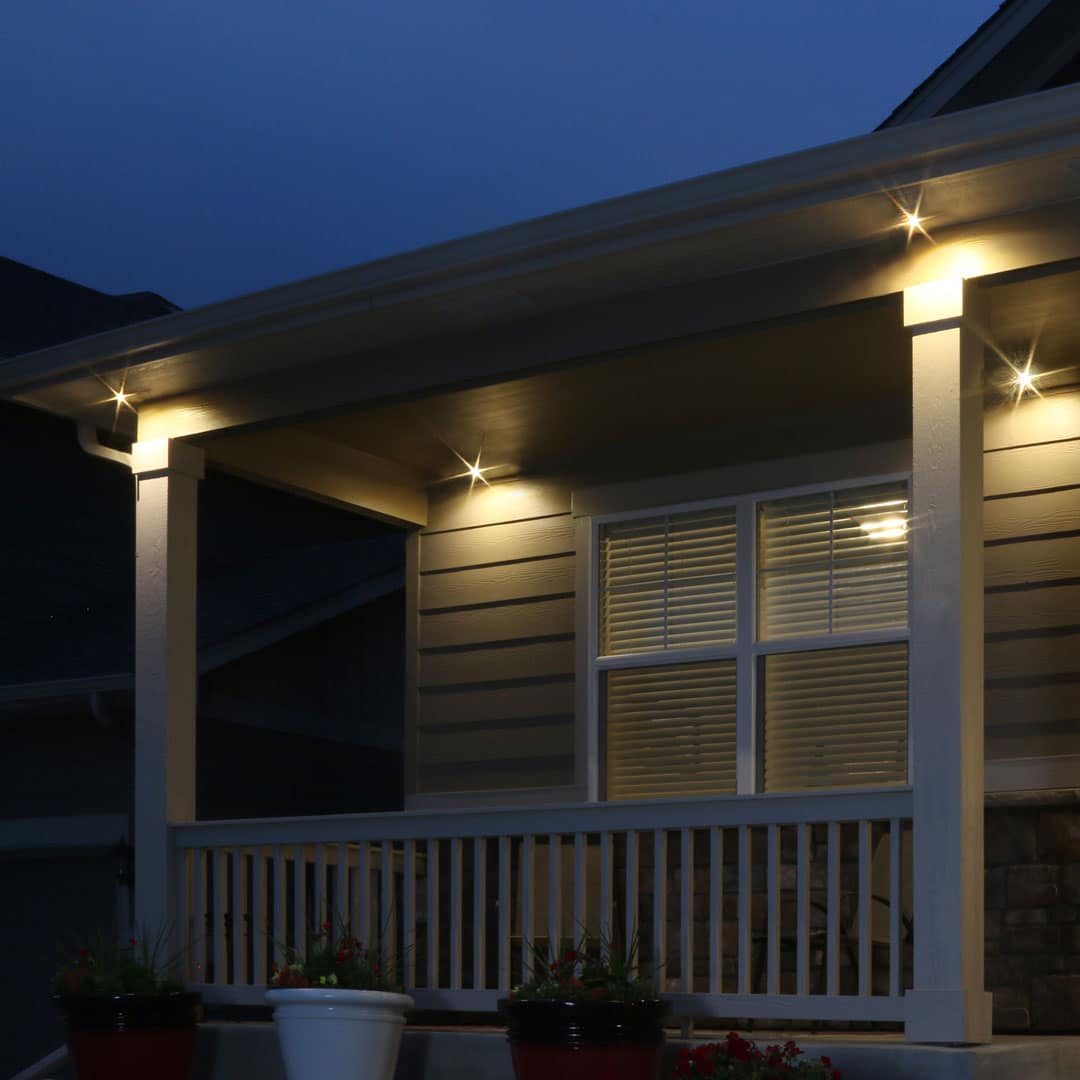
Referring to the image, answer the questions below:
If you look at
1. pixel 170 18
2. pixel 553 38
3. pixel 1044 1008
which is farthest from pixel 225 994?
pixel 553 38

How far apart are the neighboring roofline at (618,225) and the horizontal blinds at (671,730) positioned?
2157 mm

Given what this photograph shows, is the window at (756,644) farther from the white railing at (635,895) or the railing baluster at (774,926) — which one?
the railing baluster at (774,926)

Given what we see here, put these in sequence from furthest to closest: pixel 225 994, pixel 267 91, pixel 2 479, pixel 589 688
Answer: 1. pixel 267 91
2. pixel 2 479
3. pixel 589 688
4. pixel 225 994

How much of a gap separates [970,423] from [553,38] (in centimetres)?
9213

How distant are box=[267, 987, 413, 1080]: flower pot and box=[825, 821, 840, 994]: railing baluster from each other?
4.96ft

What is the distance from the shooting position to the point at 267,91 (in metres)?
89.7

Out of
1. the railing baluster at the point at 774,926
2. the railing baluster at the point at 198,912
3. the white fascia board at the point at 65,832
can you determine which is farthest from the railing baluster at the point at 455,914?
the white fascia board at the point at 65,832

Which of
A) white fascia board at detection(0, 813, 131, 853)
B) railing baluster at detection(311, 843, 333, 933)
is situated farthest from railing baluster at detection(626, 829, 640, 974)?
white fascia board at detection(0, 813, 131, 853)

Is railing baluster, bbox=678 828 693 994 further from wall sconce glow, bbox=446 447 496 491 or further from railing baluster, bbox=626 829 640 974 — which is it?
wall sconce glow, bbox=446 447 496 491

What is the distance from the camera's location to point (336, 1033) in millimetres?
5941

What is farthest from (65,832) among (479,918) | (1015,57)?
(1015,57)

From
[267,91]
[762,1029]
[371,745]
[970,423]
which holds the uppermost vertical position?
[267,91]

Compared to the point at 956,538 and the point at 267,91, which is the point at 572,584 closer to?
the point at 956,538

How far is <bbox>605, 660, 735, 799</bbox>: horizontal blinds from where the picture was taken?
308 inches
